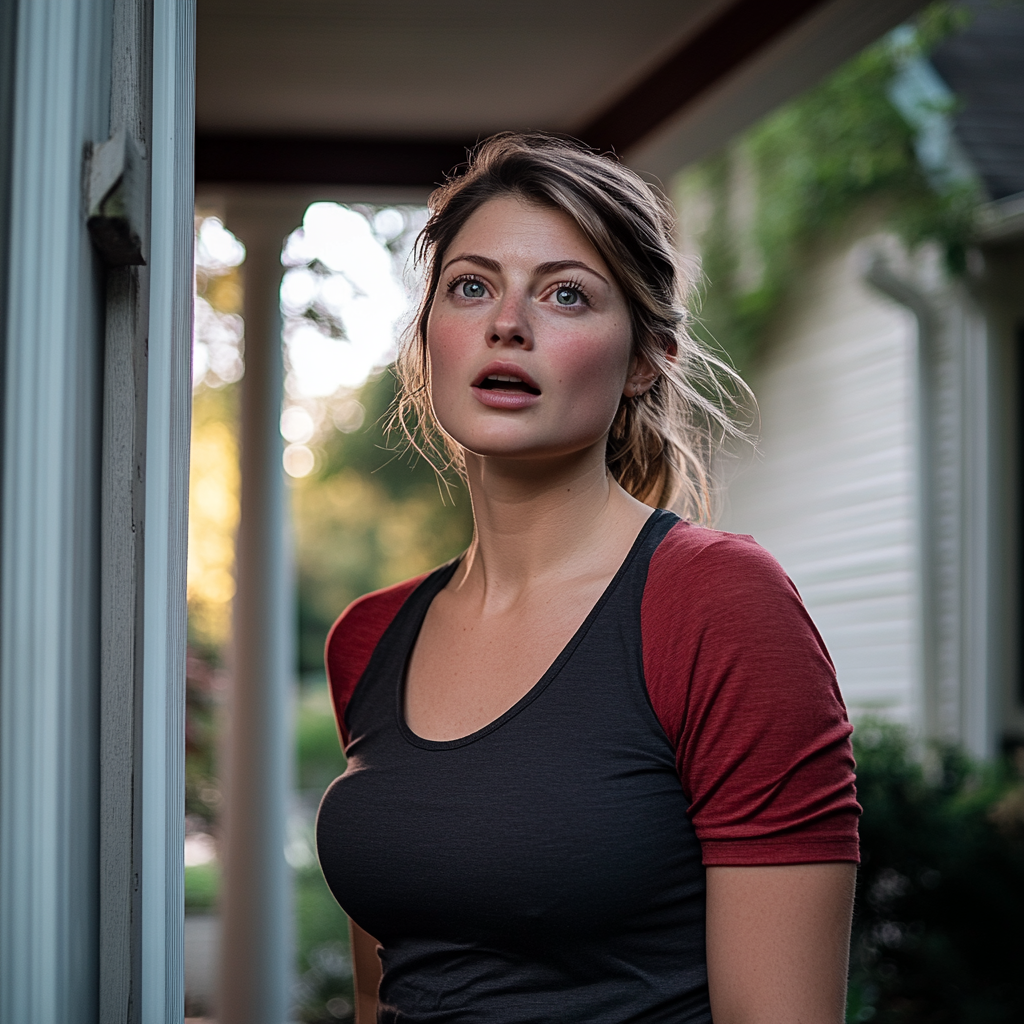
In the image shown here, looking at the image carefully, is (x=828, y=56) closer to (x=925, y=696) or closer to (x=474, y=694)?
(x=474, y=694)

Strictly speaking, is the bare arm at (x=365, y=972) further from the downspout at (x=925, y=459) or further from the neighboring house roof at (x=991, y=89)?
the neighboring house roof at (x=991, y=89)

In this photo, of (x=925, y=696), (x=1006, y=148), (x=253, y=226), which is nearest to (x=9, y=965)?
(x=253, y=226)

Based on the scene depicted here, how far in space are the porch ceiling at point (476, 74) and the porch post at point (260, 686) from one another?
34 centimetres

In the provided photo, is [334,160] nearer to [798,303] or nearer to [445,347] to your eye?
[445,347]

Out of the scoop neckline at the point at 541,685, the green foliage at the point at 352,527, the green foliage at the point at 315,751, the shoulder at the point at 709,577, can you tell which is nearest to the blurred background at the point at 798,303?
the scoop neckline at the point at 541,685

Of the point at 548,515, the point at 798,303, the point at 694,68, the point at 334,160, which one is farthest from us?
the point at 798,303

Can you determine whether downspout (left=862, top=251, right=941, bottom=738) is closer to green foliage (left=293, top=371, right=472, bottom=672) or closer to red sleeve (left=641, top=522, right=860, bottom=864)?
red sleeve (left=641, top=522, right=860, bottom=864)

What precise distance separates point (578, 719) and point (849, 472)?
4854mm

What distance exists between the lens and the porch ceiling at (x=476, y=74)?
3107 mm

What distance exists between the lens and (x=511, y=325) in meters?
1.32

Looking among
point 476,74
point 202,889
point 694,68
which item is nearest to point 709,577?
point 694,68

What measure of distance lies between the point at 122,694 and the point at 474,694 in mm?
499

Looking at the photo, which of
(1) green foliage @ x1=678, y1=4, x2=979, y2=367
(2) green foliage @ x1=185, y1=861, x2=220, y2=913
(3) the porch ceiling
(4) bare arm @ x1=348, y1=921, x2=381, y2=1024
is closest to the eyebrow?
(4) bare arm @ x1=348, y1=921, x2=381, y2=1024

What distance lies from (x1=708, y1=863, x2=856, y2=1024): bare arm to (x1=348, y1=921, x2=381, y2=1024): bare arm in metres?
0.60
